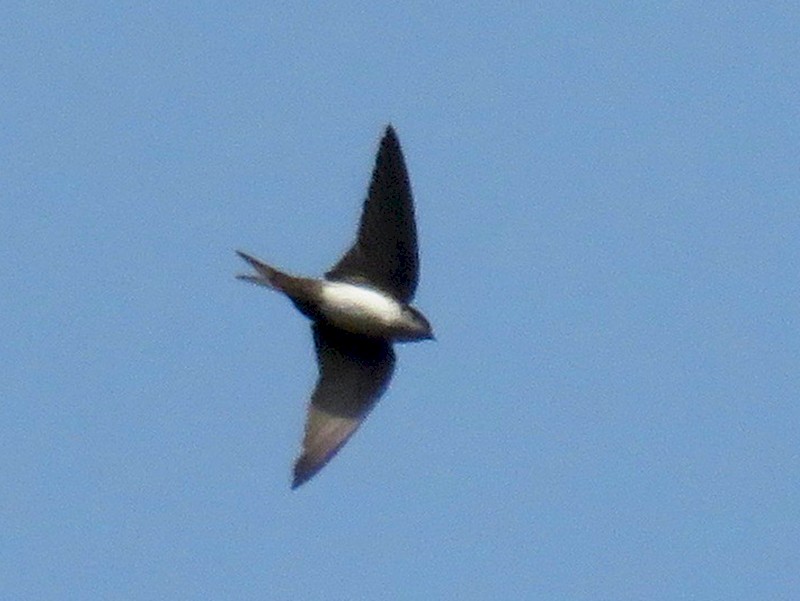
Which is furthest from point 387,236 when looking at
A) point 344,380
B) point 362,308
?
point 344,380

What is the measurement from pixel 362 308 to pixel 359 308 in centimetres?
2

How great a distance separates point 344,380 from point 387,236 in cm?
95

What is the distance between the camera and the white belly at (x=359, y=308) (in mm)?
19812

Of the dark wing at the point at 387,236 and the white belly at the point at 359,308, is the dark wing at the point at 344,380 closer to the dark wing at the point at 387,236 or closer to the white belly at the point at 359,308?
the white belly at the point at 359,308

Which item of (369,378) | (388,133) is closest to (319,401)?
(369,378)

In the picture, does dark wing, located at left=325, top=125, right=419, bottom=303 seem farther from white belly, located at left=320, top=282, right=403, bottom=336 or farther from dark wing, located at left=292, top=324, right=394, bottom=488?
dark wing, located at left=292, top=324, right=394, bottom=488

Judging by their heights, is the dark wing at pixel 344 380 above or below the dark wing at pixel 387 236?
below

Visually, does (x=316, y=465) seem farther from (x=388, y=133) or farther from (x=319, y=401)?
(x=388, y=133)

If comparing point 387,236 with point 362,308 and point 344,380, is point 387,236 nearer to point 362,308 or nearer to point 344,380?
point 362,308

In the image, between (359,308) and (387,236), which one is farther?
(359,308)

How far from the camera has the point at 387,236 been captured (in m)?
19.7

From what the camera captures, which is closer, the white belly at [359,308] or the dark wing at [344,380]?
the white belly at [359,308]

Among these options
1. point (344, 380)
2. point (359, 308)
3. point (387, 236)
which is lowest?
point (344, 380)

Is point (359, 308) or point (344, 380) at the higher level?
point (359, 308)
